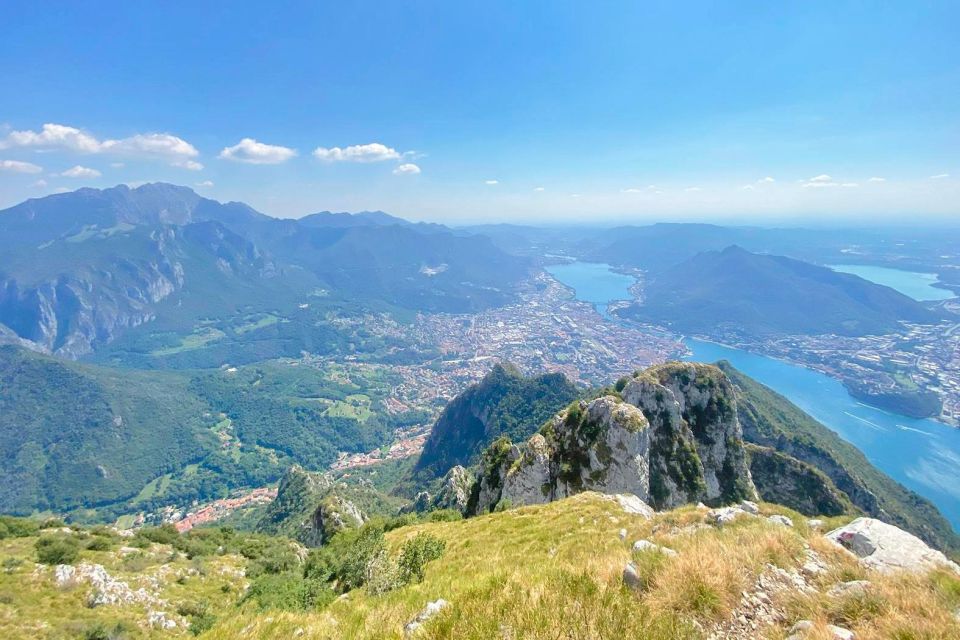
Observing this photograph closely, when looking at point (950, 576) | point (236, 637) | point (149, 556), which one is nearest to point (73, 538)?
point (149, 556)

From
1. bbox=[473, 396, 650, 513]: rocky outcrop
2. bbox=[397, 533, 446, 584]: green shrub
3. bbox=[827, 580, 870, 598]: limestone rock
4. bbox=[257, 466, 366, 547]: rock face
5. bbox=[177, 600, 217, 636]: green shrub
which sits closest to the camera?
bbox=[827, 580, 870, 598]: limestone rock

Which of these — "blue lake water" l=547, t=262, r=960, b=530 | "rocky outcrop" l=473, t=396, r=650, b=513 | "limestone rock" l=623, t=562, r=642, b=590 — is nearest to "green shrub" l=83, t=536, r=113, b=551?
"rocky outcrop" l=473, t=396, r=650, b=513

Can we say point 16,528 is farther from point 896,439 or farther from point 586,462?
Answer: point 896,439

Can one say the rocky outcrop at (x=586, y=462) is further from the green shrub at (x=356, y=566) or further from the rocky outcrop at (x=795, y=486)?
the rocky outcrop at (x=795, y=486)

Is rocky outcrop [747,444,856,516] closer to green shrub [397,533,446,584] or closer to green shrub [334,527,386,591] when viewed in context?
green shrub [397,533,446,584]

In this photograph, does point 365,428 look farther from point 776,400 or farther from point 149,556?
point 149,556
